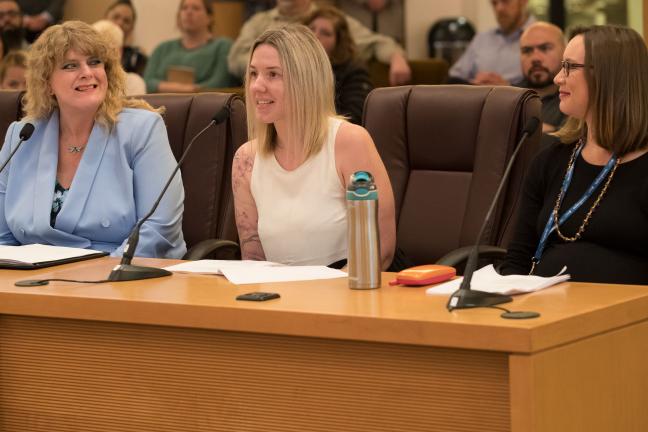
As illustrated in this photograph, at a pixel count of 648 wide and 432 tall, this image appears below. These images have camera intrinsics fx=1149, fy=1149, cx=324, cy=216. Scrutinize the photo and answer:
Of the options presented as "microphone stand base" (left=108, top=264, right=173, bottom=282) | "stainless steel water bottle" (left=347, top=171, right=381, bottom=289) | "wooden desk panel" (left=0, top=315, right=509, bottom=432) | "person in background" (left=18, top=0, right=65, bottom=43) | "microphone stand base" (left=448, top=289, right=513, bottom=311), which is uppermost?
"person in background" (left=18, top=0, right=65, bottom=43)

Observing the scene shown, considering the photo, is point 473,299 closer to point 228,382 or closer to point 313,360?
point 313,360

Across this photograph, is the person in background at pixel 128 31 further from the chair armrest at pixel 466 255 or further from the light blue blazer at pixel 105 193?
the chair armrest at pixel 466 255

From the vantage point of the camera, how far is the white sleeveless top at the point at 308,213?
3.01 meters

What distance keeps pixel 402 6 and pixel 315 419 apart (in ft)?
20.4

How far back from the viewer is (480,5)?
311 inches

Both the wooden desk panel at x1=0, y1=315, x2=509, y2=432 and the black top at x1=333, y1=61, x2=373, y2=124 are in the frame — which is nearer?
the wooden desk panel at x1=0, y1=315, x2=509, y2=432

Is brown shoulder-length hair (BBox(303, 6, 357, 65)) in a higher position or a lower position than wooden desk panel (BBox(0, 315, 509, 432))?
higher

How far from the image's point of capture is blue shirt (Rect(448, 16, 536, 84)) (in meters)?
5.97

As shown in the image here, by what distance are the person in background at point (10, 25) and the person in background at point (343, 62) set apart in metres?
2.29

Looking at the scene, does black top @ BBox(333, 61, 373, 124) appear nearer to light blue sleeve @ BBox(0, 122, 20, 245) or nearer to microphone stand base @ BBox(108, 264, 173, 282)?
light blue sleeve @ BBox(0, 122, 20, 245)

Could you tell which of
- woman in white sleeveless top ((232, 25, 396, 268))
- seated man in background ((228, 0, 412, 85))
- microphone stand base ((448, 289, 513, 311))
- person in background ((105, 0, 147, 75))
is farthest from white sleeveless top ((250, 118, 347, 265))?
person in background ((105, 0, 147, 75))

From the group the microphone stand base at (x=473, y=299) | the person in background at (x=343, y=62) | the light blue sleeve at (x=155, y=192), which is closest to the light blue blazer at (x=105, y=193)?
the light blue sleeve at (x=155, y=192)

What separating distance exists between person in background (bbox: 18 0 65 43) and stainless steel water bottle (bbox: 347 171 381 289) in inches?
220

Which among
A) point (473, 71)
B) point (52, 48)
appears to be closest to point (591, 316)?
point (52, 48)
